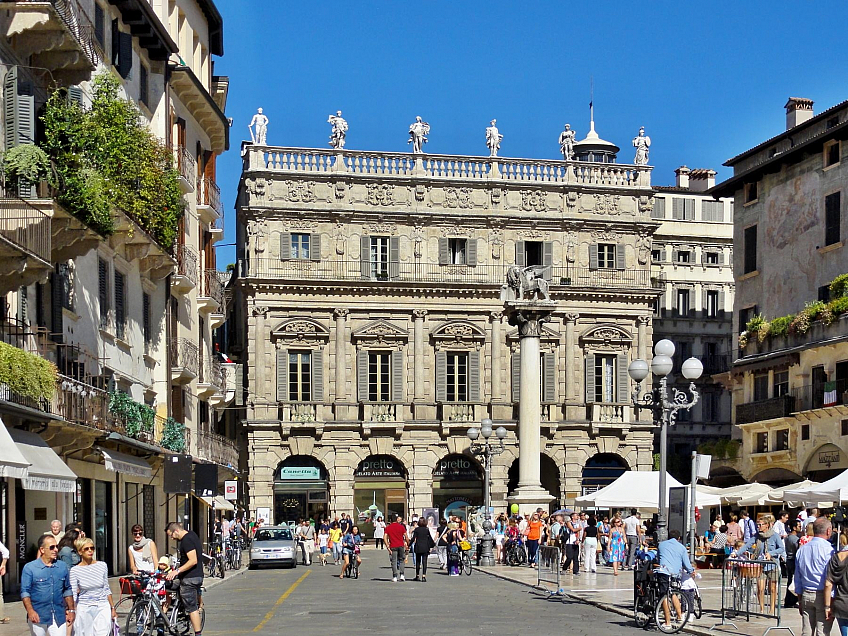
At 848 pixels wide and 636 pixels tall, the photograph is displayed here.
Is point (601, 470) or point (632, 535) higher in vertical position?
point (632, 535)

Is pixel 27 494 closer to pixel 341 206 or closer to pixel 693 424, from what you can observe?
pixel 341 206

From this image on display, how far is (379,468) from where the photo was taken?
224 feet

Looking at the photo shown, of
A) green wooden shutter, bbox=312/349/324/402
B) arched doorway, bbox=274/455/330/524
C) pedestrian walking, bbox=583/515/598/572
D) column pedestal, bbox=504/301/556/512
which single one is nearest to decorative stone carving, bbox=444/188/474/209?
green wooden shutter, bbox=312/349/324/402

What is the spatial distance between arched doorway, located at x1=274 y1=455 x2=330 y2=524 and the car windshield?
754 inches

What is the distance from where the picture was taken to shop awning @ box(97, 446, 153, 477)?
3106cm

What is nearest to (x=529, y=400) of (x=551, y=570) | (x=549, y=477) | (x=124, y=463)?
(x=551, y=570)

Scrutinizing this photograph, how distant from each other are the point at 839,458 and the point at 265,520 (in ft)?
91.2

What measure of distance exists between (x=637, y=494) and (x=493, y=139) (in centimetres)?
3287

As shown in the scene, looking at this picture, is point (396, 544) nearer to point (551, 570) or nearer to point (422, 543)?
point (422, 543)

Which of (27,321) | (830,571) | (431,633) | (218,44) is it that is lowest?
(431,633)

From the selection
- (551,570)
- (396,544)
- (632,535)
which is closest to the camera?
(551,570)

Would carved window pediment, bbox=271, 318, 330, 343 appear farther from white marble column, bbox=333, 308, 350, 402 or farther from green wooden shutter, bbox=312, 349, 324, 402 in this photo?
green wooden shutter, bbox=312, 349, 324, 402

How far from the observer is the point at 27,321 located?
90.5 feet

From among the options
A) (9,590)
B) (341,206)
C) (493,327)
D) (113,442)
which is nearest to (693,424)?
(493,327)
